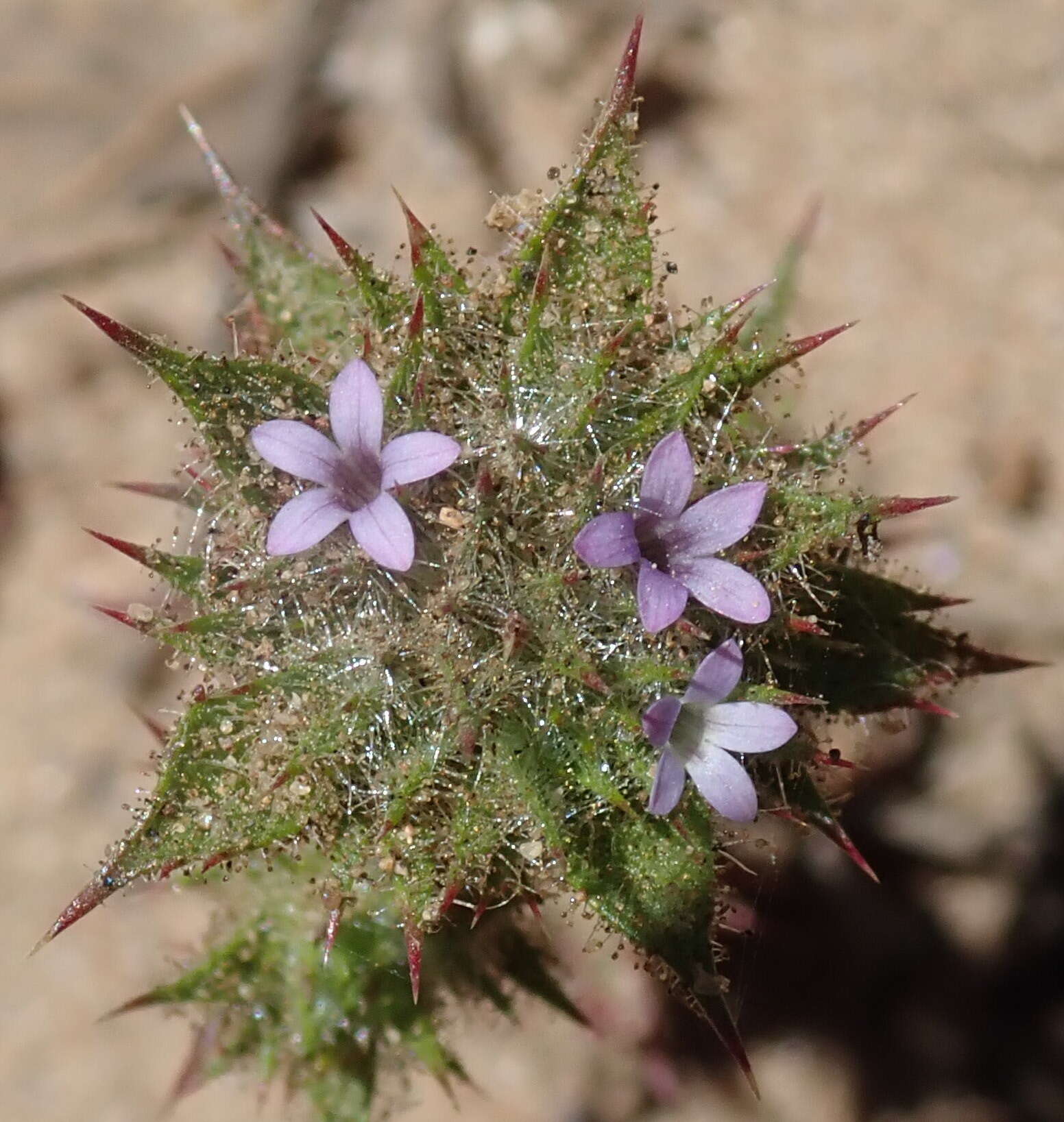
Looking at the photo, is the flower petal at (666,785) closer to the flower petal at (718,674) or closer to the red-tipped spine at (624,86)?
the flower petal at (718,674)

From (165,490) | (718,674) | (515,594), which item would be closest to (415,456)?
(515,594)

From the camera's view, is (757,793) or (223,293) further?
(223,293)

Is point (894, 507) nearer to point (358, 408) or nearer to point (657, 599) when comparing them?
point (657, 599)

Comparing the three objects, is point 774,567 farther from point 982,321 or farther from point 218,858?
point 982,321

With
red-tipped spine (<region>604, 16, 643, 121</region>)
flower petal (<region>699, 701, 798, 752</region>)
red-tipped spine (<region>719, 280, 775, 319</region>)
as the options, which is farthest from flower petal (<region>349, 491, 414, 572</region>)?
red-tipped spine (<region>604, 16, 643, 121</region>)

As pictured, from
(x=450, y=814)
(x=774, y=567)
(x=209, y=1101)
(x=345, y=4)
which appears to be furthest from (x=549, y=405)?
(x=345, y=4)
